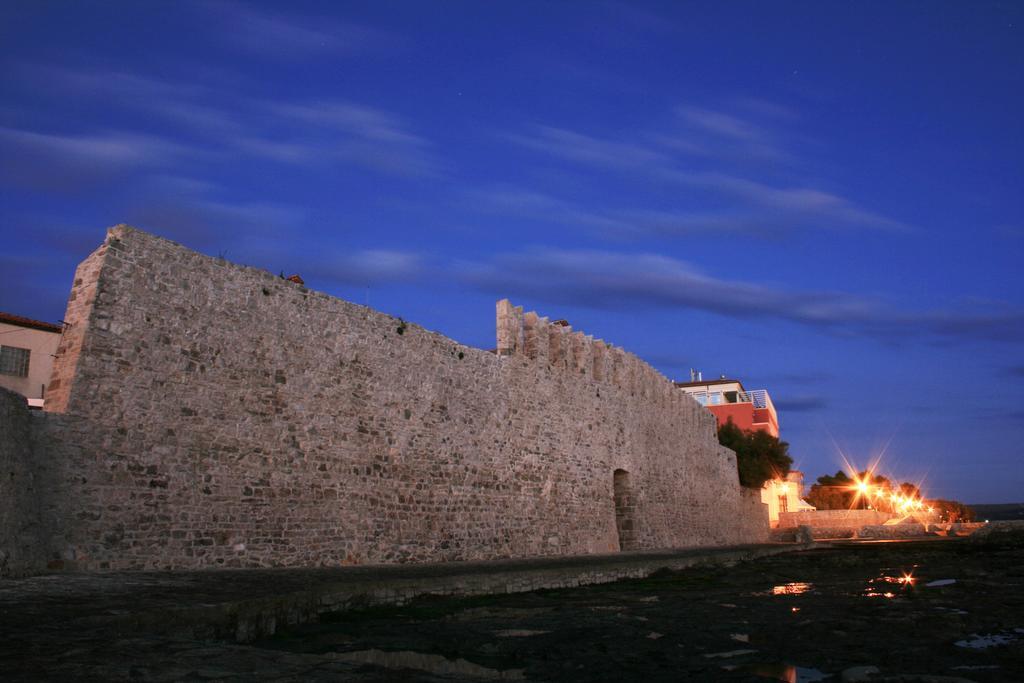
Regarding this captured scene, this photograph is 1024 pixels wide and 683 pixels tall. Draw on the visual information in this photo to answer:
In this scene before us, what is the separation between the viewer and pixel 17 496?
7500mm

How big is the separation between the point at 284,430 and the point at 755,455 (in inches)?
1035

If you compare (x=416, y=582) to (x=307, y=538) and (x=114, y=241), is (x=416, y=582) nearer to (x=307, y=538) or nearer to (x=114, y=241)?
(x=307, y=538)

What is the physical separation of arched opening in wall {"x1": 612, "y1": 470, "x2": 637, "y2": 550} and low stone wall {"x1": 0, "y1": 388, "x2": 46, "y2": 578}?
14357mm

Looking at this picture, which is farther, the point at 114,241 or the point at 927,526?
the point at 927,526

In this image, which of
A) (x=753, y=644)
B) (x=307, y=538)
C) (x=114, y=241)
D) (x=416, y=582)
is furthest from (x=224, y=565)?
(x=753, y=644)

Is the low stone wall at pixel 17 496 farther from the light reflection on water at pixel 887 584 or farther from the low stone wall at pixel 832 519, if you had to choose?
the low stone wall at pixel 832 519

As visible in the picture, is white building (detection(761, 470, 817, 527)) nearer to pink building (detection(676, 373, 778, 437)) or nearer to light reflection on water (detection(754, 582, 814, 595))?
pink building (detection(676, 373, 778, 437))

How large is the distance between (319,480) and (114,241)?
163 inches

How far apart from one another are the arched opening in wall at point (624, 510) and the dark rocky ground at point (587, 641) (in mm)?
10997

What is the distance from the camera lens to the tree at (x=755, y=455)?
32219 mm

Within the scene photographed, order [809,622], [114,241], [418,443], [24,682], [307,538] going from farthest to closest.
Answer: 1. [418,443]
2. [307,538]
3. [114,241]
4. [809,622]
5. [24,682]

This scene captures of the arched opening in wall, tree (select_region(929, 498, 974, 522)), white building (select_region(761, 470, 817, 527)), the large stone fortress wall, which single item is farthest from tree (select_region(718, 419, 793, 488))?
tree (select_region(929, 498, 974, 522))

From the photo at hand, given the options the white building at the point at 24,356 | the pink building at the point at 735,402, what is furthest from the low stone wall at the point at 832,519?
the white building at the point at 24,356

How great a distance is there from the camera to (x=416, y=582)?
8273 millimetres
